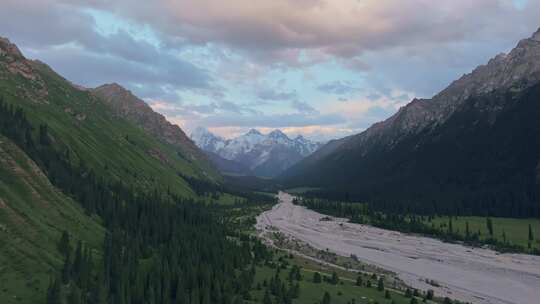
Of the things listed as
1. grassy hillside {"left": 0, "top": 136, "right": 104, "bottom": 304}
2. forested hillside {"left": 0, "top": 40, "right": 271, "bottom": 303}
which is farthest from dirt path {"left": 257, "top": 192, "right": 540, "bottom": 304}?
grassy hillside {"left": 0, "top": 136, "right": 104, "bottom": 304}

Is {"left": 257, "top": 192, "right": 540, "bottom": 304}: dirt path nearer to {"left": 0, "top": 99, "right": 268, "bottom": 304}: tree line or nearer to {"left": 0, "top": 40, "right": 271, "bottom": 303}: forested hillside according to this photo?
{"left": 0, "top": 99, "right": 268, "bottom": 304}: tree line

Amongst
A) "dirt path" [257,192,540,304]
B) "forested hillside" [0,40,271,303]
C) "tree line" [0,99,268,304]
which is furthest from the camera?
"dirt path" [257,192,540,304]

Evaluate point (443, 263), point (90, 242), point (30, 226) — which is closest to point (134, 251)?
point (90, 242)

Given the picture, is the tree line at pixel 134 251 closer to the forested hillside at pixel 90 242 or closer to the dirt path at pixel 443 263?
the forested hillside at pixel 90 242

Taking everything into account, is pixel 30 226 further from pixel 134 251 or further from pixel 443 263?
pixel 443 263

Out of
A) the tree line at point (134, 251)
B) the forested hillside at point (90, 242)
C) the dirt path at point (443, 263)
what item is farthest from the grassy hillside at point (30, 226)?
the dirt path at point (443, 263)
